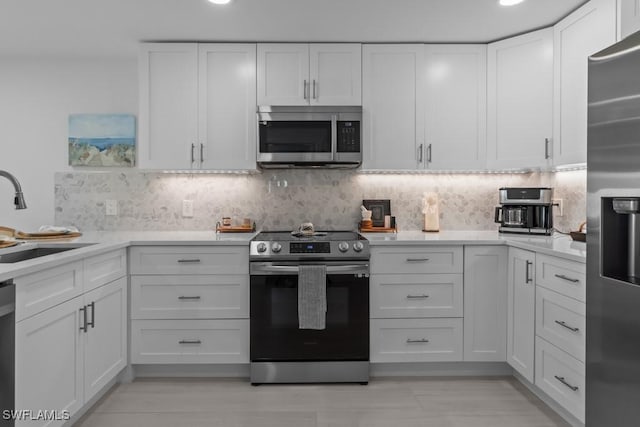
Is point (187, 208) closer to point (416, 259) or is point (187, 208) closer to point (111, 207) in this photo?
point (111, 207)

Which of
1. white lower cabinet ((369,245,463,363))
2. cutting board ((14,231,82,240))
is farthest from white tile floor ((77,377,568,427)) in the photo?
cutting board ((14,231,82,240))

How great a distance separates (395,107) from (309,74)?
2.12ft

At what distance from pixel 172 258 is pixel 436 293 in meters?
1.68

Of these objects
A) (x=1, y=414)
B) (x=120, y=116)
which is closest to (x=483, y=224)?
(x=120, y=116)

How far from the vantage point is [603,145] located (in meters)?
1.60

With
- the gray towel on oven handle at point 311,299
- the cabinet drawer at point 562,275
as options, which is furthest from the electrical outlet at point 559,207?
the gray towel on oven handle at point 311,299

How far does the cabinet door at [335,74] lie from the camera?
3131 millimetres

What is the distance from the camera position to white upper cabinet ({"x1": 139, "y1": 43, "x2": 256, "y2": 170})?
3111 mm

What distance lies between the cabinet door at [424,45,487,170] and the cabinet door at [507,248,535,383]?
0.82m

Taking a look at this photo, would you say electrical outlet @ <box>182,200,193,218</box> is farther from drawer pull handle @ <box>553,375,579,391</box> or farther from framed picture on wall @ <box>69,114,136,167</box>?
drawer pull handle @ <box>553,375,579,391</box>

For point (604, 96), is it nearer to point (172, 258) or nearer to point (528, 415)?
point (528, 415)

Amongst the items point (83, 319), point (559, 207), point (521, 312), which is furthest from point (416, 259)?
point (83, 319)

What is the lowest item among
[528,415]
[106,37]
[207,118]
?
[528,415]

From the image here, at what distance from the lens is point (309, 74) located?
10.3ft
